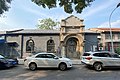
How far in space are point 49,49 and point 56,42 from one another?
162cm

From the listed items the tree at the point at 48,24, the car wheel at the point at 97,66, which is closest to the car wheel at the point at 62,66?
the car wheel at the point at 97,66

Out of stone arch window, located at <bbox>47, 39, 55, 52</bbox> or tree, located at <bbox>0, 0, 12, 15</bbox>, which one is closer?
tree, located at <bbox>0, 0, 12, 15</bbox>

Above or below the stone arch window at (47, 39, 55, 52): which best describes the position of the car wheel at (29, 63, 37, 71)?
below

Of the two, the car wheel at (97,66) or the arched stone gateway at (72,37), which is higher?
the arched stone gateway at (72,37)

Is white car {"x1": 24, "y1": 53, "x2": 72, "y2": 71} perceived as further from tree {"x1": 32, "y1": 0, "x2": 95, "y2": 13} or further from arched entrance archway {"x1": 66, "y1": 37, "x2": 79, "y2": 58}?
arched entrance archway {"x1": 66, "y1": 37, "x2": 79, "y2": 58}

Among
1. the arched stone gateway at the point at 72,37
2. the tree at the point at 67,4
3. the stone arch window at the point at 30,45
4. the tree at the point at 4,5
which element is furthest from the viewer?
the stone arch window at the point at 30,45

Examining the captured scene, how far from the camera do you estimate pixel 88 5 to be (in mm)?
12422

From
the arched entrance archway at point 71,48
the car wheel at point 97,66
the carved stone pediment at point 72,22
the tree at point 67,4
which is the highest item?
the carved stone pediment at point 72,22

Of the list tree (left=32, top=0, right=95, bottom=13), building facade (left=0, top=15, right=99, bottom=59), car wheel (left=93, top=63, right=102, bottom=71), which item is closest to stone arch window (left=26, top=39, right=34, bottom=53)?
building facade (left=0, top=15, right=99, bottom=59)

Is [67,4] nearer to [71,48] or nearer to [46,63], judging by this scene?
[46,63]

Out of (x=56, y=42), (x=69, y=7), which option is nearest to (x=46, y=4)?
(x=69, y=7)

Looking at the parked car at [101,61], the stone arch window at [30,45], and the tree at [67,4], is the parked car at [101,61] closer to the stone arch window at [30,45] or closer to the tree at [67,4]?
the tree at [67,4]

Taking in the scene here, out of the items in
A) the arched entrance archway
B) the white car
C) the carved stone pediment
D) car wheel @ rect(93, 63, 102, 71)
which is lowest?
car wheel @ rect(93, 63, 102, 71)

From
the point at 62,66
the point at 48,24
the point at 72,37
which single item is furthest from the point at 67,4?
the point at 48,24
